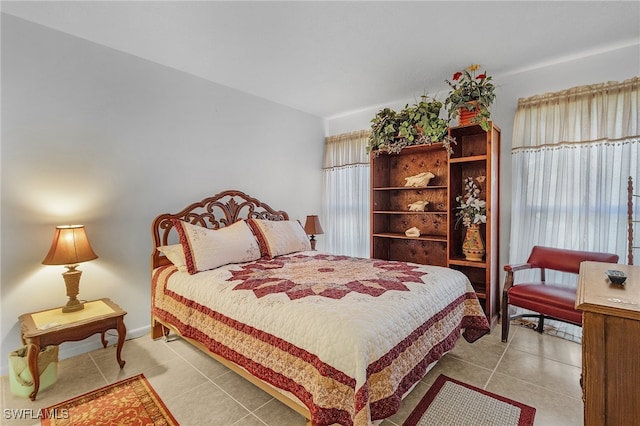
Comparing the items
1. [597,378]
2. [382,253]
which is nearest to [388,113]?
[382,253]

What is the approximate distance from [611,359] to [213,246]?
260cm

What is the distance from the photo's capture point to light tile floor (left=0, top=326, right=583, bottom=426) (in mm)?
1791

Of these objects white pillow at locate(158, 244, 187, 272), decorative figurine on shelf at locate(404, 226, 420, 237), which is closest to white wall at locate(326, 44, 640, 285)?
decorative figurine on shelf at locate(404, 226, 420, 237)

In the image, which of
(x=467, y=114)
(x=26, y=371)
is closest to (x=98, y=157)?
(x=26, y=371)

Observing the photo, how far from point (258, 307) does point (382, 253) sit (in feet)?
8.16

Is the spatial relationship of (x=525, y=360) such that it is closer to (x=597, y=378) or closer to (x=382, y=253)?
(x=597, y=378)

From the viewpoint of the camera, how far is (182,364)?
236 cm

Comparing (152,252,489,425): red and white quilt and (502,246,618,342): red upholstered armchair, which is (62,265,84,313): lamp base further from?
(502,246,618,342): red upholstered armchair

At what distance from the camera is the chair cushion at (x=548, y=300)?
2262 millimetres

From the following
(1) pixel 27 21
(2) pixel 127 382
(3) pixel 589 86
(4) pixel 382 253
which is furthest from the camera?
(4) pixel 382 253

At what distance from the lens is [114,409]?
1837mm

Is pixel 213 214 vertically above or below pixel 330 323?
above

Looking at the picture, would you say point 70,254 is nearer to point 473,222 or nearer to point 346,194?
point 346,194

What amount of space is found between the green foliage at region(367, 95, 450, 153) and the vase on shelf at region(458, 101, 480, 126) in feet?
0.49
